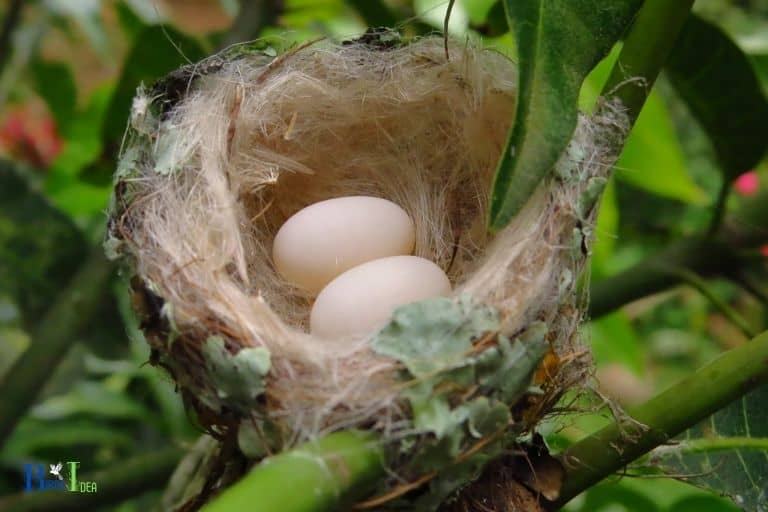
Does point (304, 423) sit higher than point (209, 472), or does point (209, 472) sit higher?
point (304, 423)

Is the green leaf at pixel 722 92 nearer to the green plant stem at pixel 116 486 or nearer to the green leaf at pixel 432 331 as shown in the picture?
the green leaf at pixel 432 331

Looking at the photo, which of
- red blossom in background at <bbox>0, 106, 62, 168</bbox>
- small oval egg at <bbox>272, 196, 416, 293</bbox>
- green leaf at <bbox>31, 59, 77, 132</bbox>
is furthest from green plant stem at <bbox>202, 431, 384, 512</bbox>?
red blossom in background at <bbox>0, 106, 62, 168</bbox>

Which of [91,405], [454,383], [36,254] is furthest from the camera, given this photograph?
[91,405]

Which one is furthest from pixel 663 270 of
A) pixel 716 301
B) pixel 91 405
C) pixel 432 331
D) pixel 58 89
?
pixel 58 89

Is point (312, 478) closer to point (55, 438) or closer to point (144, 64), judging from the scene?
point (144, 64)

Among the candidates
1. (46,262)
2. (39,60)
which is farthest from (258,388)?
(39,60)

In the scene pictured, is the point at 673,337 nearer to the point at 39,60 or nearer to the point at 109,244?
the point at 39,60

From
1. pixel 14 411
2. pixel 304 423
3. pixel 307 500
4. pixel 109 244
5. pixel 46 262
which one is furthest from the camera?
pixel 46 262
